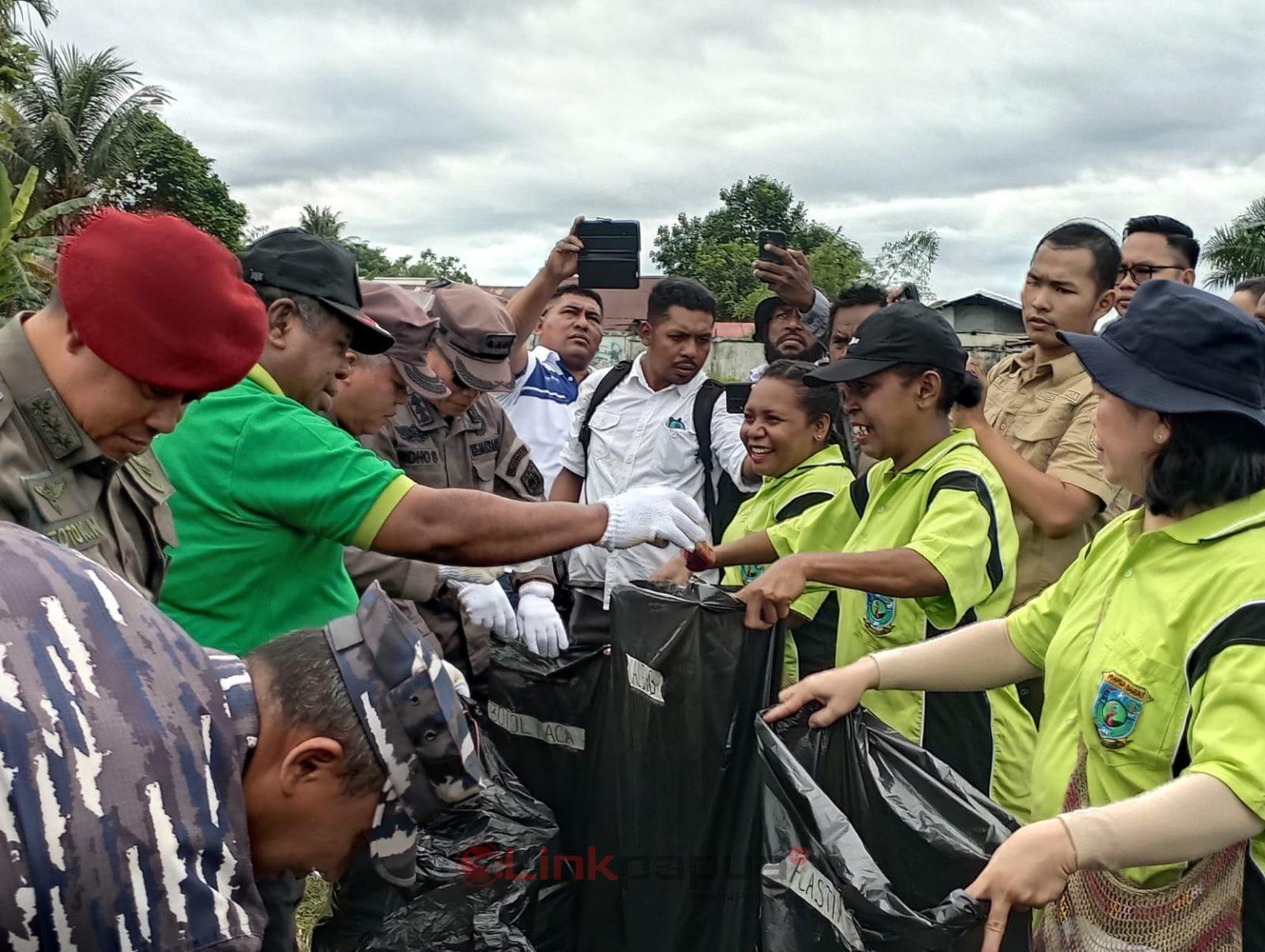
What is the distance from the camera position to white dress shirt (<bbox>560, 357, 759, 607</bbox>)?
383 cm

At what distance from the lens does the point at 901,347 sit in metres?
2.42

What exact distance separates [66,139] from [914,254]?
35.9 m

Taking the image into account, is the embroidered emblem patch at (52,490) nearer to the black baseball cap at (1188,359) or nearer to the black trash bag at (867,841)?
the black trash bag at (867,841)

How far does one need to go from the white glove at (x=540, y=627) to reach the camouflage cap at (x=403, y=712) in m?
1.78

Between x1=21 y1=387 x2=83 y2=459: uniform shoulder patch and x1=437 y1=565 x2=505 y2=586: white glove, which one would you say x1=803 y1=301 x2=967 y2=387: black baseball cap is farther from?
x1=21 y1=387 x2=83 y2=459: uniform shoulder patch

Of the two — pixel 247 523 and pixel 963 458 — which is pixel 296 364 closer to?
pixel 247 523

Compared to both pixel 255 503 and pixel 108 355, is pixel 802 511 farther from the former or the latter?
pixel 108 355

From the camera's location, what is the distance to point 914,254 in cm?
4912

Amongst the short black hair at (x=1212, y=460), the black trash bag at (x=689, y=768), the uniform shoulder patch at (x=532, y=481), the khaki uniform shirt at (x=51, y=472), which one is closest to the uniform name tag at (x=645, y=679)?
the black trash bag at (x=689, y=768)

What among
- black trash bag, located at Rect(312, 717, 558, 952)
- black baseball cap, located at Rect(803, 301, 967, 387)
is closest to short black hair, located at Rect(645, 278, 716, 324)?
black baseball cap, located at Rect(803, 301, 967, 387)

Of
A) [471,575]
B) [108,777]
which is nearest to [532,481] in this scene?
[471,575]

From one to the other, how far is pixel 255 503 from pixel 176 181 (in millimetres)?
32896

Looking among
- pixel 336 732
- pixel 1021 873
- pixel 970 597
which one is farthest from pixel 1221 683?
pixel 336 732

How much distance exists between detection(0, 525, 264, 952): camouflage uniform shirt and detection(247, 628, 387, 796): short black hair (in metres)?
0.06
